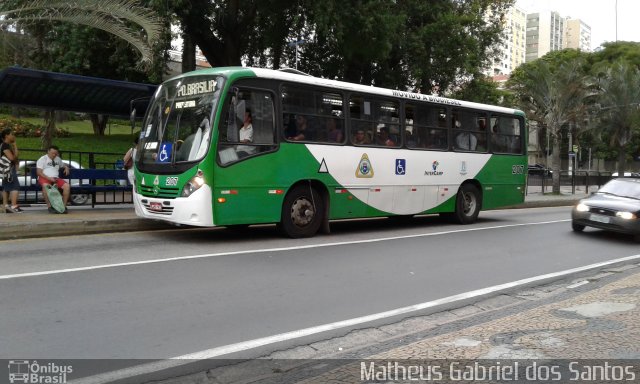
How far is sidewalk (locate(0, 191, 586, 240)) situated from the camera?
33.7ft

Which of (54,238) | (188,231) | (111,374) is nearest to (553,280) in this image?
(111,374)

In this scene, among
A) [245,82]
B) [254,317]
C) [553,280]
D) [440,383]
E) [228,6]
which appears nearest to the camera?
[440,383]

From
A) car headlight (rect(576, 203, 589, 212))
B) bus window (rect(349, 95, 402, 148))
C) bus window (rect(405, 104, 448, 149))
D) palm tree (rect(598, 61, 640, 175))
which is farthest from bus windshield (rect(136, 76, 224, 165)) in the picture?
palm tree (rect(598, 61, 640, 175))

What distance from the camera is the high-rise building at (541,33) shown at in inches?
6107

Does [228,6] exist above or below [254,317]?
above

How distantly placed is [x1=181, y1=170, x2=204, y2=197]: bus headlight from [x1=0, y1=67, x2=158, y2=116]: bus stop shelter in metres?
3.98

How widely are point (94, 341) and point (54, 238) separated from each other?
240 inches

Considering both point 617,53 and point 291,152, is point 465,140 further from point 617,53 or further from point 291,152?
point 617,53

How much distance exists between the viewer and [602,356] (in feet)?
15.4

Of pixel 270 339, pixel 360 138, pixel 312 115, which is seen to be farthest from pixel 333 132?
pixel 270 339

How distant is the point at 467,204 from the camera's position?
15336 millimetres

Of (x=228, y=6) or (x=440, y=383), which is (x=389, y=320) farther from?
(x=228, y=6)
